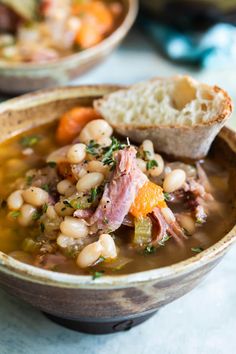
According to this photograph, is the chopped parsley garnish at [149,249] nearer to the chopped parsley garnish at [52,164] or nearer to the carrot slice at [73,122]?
the chopped parsley garnish at [52,164]

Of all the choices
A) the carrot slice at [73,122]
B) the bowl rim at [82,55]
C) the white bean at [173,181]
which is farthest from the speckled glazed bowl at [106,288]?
the bowl rim at [82,55]

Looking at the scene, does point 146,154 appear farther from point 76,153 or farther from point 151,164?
point 76,153

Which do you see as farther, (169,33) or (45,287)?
(169,33)

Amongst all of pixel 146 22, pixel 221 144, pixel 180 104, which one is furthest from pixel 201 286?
pixel 146 22

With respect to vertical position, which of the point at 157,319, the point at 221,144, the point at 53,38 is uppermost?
the point at 221,144

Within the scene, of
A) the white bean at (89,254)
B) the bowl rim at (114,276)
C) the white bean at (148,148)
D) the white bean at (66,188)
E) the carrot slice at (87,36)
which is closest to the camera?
the bowl rim at (114,276)

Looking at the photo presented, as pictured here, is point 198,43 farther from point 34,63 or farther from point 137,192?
point 137,192
